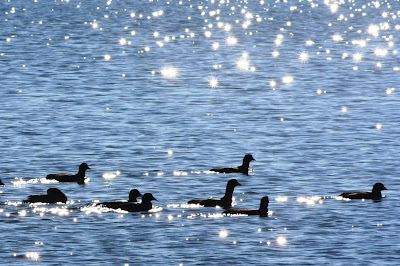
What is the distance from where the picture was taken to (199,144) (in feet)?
161

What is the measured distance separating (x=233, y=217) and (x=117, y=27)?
98203 millimetres

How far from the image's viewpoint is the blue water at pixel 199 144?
31969 mm

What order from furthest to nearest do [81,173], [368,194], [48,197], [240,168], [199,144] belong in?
[199,144] < [240,168] < [81,173] < [368,194] < [48,197]

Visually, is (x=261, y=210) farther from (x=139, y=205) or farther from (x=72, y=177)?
(x=72, y=177)

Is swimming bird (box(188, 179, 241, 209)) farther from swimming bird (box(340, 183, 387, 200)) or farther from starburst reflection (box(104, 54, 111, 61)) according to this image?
starburst reflection (box(104, 54, 111, 61))

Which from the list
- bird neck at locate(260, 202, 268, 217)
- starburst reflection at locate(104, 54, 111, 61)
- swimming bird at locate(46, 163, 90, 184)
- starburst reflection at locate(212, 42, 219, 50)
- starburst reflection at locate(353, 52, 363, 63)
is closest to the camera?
bird neck at locate(260, 202, 268, 217)

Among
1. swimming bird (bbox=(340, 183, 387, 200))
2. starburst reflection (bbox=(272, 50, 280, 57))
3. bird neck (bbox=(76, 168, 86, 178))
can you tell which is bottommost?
swimming bird (bbox=(340, 183, 387, 200))

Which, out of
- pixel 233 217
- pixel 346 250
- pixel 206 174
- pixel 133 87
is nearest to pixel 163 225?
pixel 233 217

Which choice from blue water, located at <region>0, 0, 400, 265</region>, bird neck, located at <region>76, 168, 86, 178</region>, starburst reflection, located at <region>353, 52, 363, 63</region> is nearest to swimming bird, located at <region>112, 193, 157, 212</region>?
blue water, located at <region>0, 0, 400, 265</region>

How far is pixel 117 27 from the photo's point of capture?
13175cm

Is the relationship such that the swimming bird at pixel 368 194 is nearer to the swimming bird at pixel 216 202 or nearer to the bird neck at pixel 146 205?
the swimming bird at pixel 216 202

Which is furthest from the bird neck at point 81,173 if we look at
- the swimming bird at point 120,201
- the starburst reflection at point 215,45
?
the starburst reflection at point 215,45

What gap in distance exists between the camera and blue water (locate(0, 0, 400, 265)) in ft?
105

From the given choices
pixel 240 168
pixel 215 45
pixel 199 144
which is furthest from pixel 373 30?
pixel 240 168
